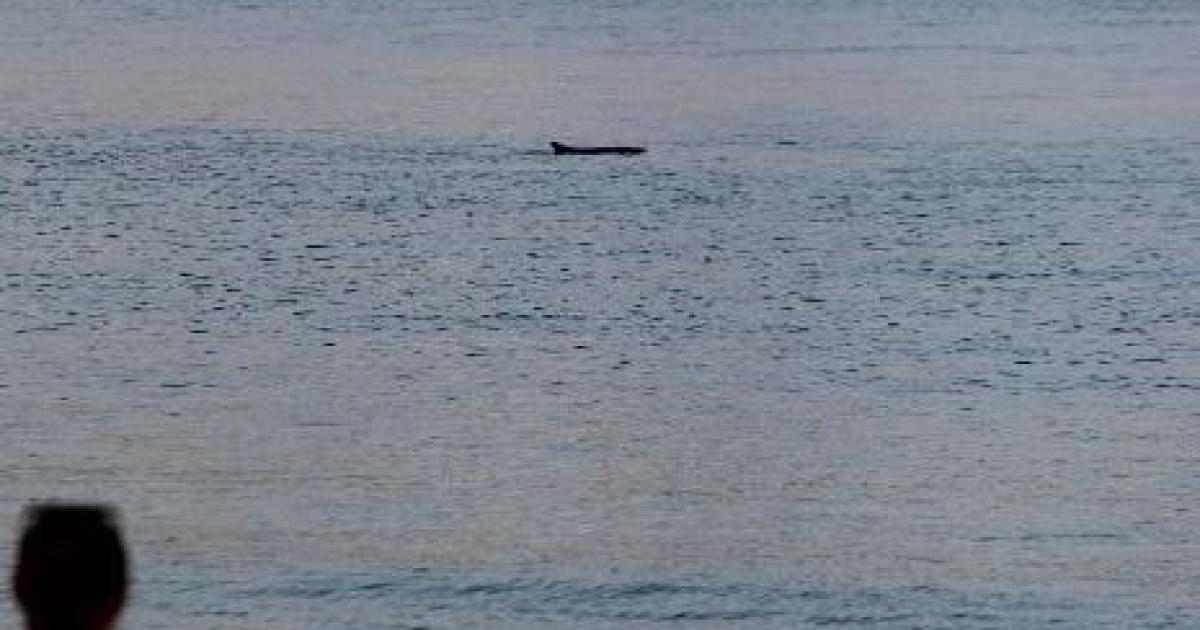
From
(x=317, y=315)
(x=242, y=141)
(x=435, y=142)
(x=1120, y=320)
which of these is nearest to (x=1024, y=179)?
(x=435, y=142)

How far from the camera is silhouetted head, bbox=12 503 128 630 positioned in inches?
151

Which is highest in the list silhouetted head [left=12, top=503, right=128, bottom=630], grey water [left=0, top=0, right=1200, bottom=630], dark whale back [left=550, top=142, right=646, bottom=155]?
silhouetted head [left=12, top=503, right=128, bottom=630]

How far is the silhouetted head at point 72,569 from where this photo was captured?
3.83 m

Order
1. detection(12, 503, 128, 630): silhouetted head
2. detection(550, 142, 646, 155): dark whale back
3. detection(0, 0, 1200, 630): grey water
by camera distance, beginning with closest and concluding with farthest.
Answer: detection(12, 503, 128, 630): silhouetted head → detection(0, 0, 1200, 630): grey water → detection(550, 142, 646, 155): dark whale back

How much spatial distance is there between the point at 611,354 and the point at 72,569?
43.3 m

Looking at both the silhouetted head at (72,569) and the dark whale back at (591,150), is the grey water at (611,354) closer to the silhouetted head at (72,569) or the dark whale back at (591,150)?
the dark whale back at (591,150)

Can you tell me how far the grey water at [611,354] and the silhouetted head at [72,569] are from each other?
859 inches

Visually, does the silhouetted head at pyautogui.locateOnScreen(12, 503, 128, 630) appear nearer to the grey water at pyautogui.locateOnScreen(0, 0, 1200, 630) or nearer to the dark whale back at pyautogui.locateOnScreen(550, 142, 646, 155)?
the grey water at pyautogui.locateOnScreen(0, 0, 1200, 630)

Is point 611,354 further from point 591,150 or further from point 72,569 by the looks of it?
point 72,569

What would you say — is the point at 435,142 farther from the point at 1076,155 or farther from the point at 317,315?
the point at 317,315

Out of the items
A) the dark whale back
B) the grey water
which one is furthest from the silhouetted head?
the dark whale back

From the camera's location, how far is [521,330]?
49.3 metres

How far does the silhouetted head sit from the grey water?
859 inches

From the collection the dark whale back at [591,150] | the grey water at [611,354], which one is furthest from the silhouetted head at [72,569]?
the dark whale back at [591,150]
